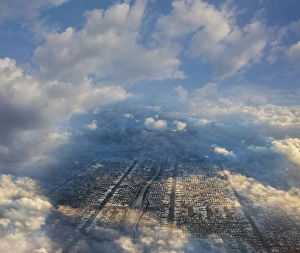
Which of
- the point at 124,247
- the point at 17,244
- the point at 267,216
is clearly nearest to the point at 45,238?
the point at 17,244

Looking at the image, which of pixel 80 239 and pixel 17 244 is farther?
pixel 80 239

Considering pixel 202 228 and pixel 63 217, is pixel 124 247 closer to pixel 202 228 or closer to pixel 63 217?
pixel 202 228

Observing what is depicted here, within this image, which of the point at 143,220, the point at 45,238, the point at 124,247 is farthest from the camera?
the point at 143,220

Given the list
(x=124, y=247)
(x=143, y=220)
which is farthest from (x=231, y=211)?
(x=124, y=247)

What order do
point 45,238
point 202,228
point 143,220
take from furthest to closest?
point 143,220 < point 202,228 < point 45,238

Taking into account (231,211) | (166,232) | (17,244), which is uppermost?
(231,211)

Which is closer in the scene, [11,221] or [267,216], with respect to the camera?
[11,221]

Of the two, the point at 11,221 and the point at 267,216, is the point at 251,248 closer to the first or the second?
the point at 267,216

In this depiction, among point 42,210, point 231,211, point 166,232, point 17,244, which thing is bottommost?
point 17,244

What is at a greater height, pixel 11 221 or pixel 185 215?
pixel 185 215
